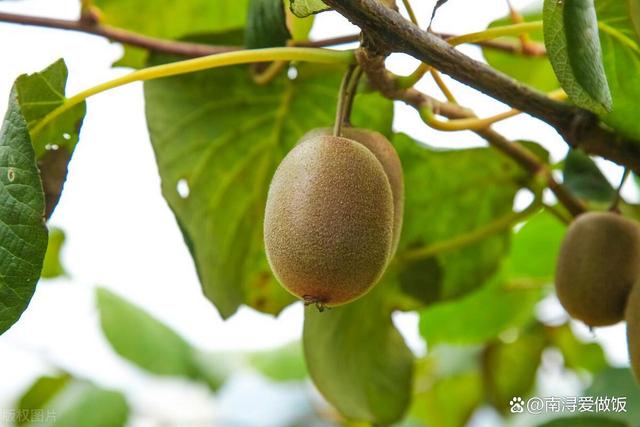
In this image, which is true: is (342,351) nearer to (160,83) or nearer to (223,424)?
(160,83)

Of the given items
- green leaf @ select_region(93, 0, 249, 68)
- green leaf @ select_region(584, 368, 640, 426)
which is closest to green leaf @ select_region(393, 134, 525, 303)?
green leaf @ select_region(584, 368, 640, 426)

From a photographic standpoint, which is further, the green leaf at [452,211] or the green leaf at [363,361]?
the green leaf at [452,211]

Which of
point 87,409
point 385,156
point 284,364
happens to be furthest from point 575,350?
point 385,156

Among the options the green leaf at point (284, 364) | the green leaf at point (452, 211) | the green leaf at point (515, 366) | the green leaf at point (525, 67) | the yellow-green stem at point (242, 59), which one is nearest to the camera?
the yellow-green stem at point (242, 59)

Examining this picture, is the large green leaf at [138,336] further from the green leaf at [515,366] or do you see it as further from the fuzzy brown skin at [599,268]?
the fuzzy brown skin at [599,268]

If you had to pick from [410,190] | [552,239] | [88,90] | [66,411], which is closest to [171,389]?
[66,411]

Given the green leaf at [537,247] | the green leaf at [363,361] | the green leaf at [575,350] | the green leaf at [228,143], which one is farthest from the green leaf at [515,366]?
the green leaf at [228,143]

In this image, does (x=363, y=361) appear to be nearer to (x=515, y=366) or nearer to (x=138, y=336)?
(x=515, y=366)
